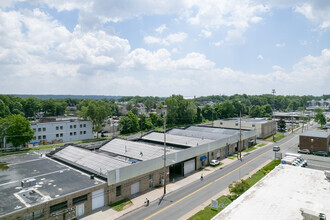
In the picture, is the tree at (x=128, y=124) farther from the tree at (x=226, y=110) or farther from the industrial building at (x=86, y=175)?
the tree at (x=226, y=110)

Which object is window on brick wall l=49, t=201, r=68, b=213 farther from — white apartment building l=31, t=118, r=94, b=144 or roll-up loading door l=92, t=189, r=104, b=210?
white apartment building l=31, t=118, r=94, b=144

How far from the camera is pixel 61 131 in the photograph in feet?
240

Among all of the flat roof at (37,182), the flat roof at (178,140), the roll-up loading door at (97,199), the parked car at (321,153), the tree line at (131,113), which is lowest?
the parked car at (321,153)

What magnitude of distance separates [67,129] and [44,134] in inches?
293

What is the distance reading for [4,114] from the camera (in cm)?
9912

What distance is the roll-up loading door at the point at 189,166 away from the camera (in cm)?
3977

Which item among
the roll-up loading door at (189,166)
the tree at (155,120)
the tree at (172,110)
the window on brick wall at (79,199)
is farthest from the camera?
the tree at (172,110)

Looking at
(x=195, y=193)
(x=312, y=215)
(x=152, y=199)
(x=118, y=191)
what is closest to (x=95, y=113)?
(x=118, y=191)

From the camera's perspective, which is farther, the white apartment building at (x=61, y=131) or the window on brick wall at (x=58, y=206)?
the white apartment building at (x=61, y=131)

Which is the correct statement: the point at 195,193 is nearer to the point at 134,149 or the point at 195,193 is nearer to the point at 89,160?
the point at 134,149

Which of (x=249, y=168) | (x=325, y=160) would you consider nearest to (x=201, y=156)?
(x=249, y=168)

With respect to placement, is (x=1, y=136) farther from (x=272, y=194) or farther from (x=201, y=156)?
(x=272, y=194)

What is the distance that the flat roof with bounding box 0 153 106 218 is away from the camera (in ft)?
74.0

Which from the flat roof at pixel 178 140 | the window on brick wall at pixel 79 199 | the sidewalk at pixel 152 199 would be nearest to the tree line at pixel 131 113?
the flat roof at pixel 178 140
